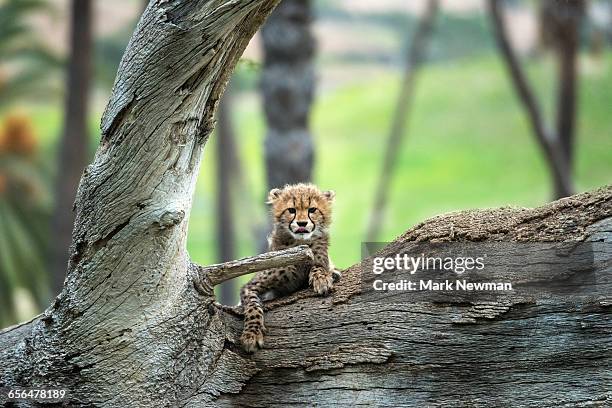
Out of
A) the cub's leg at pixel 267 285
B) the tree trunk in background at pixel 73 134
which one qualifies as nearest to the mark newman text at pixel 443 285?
the cub's leg at pixel 267 285

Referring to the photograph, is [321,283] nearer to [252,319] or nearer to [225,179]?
[252,319]

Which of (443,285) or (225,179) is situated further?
(225,179)

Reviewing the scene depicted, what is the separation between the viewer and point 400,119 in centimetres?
1605

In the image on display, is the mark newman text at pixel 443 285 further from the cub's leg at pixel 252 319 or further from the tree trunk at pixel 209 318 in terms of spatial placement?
the cub's leg at pixel 252 319

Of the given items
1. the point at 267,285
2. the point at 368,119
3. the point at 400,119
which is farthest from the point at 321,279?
the point at 368,119

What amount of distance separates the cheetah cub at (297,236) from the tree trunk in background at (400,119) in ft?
28.3

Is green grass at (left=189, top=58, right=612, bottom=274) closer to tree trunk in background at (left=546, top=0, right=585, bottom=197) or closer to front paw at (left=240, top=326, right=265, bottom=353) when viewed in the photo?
tree trunk in background at (left=546, top=0, right=585, bottom=197)

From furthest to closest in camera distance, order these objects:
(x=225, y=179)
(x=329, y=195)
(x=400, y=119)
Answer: (x=225, y=179) → (x=400, y=119) → (x=329, y=195)

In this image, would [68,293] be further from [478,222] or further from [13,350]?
[478,222]

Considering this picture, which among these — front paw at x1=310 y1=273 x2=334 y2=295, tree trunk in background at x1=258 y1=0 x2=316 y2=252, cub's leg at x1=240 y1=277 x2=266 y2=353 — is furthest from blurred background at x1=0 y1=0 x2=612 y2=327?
front paw at x1=310 y1=273 x2=334 y2=295

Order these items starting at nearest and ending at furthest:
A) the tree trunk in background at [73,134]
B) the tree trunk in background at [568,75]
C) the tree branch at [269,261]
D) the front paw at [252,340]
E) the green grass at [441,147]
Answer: the tree branch at [269,261], the front paw at [252,340], the tree trunk in background at [73,134], the tree trunk in background at [568,75], the green grass at [441,147]

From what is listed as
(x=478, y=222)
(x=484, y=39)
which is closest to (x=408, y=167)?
(x=484, y=39)

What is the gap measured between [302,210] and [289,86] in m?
5.07

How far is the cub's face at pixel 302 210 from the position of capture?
216 inches
